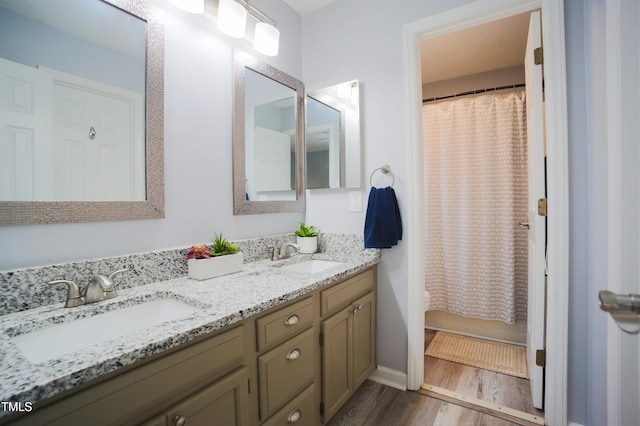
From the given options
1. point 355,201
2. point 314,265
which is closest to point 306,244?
point 314,265

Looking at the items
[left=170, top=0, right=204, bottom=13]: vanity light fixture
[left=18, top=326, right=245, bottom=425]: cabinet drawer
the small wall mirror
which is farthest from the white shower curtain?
[left=18, top=326, right=245, bottom=425]: cabinet drawer

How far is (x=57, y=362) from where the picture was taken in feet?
2.14

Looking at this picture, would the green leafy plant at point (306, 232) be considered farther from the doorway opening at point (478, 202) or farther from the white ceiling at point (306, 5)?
the white ceiling at point (306, 5)

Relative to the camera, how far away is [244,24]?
62.4 inches

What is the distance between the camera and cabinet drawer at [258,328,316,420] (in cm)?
110

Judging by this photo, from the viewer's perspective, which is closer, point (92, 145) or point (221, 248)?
point (92, 145)

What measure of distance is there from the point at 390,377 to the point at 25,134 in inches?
82.2

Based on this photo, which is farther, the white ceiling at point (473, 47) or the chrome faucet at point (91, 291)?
the white ceiling at point (473, 47)

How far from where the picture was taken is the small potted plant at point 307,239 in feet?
6.65

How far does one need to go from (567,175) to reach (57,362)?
1946 millimetres

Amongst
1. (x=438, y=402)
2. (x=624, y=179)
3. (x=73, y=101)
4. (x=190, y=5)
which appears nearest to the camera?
(x=624, y=179)

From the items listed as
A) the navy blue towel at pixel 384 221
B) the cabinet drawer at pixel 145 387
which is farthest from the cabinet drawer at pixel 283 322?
the navy blue towel at pixel 384 221

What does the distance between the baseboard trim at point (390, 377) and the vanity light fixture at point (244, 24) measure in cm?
203

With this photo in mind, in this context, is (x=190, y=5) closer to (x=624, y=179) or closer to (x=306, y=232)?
(x=306, y=232)
